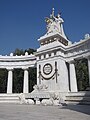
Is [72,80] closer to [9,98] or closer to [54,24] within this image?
[54,24]

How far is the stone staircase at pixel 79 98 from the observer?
25381 mm

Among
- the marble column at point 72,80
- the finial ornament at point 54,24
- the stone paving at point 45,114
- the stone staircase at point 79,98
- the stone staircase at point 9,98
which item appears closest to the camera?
the stone paving at point 45,114

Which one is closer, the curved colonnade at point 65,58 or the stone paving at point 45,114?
the stone paving at point 45,114

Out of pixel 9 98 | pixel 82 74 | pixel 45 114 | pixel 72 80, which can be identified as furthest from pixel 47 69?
pixel 45 114

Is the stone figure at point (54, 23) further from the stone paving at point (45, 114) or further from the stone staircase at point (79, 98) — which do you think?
the stone paving at point (45, 114)

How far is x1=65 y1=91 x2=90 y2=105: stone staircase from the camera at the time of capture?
83.3 ft

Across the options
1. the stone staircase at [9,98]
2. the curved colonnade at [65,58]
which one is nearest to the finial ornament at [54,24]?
the curved colonnade at [65,58]

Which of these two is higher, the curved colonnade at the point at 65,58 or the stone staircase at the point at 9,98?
the curved colonnade at the point at 65,58

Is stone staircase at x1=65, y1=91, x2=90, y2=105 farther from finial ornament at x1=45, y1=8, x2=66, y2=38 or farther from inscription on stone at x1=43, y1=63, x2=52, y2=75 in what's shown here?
finial ornament at x1=45, y1=8, x2=66, y2=38

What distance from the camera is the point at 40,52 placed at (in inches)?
1367

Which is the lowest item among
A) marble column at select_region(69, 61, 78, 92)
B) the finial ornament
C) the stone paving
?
the stone paving

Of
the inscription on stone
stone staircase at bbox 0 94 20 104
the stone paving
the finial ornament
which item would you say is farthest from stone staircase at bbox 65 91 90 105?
the finial ornament

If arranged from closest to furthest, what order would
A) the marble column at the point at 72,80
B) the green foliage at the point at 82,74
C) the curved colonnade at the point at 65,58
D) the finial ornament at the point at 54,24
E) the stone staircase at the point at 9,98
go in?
1. the curved colonnade at the point at 65,58
2. the marble column at the point at 72,80
3. the stone staircase at the point at 9,98
4. the finial ornament at the point at 54,24
5. the green foliage at the point at 82,74

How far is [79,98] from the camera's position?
26.8m
